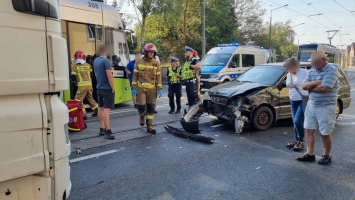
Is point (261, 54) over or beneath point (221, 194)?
over

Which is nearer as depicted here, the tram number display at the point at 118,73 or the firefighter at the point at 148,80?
the firefighter at the point at 148,80

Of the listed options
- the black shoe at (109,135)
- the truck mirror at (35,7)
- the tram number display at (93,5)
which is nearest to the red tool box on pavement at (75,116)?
the black shoe at (109,135)

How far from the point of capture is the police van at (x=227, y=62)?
14312 mm

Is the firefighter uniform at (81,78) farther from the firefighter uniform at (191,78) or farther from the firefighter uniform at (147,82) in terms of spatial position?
the firefighter uniform at (191,78)

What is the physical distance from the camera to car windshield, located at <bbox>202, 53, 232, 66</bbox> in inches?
582

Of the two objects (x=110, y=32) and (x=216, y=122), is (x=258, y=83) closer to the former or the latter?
(x=216, y=122)

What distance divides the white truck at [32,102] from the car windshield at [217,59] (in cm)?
1289

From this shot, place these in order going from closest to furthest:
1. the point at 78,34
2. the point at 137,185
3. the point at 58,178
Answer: the point at 58,178
the point at 137,185
the point at 78,34

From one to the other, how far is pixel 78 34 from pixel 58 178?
7296 millimetres

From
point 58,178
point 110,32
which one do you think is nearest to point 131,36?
point 110,32

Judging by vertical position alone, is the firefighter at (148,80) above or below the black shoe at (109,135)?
above

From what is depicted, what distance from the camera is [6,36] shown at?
1.93m

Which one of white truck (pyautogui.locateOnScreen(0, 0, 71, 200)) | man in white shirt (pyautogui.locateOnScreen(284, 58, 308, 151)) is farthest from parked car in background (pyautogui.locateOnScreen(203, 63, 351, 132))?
white truck (pyautogui.locateOnScreen(0, 0, 71, 200))

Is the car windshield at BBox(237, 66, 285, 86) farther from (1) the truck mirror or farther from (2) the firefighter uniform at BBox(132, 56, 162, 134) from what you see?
(1) the truck mirror
